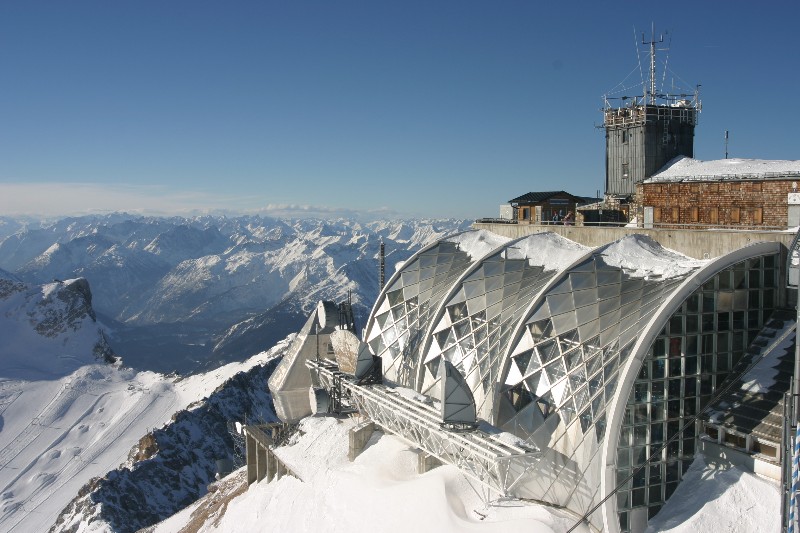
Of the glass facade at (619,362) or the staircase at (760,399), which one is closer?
the staircase at (760,399)

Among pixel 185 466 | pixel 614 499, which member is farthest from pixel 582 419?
pixel 185 466

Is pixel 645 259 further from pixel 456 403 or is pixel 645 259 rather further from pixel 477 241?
pixel 477 241

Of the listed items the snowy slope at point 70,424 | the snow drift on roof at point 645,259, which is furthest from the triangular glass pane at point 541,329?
the snowy slope at point 70,424

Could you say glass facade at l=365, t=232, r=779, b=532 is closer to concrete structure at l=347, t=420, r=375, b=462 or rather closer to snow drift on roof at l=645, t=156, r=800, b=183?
concrete structure at l=347, t=420, r=375, b=462

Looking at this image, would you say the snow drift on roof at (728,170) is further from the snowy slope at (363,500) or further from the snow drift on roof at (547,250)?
the snowy slope at (363,500)

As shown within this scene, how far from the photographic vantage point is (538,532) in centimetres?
2170

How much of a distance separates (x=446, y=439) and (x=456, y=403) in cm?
205

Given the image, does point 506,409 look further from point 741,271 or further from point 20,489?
point 20,489

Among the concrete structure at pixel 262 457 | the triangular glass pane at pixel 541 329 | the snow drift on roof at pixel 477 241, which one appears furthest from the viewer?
the snow drift on roof at pixel 477 241

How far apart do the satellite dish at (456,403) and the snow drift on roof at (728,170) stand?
1992 cm

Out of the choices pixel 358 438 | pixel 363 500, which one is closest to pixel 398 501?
pixel 363 500

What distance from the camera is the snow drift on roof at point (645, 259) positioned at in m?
25.9

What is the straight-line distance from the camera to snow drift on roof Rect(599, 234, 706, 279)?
25897 mm

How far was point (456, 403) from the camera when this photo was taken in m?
25.3
